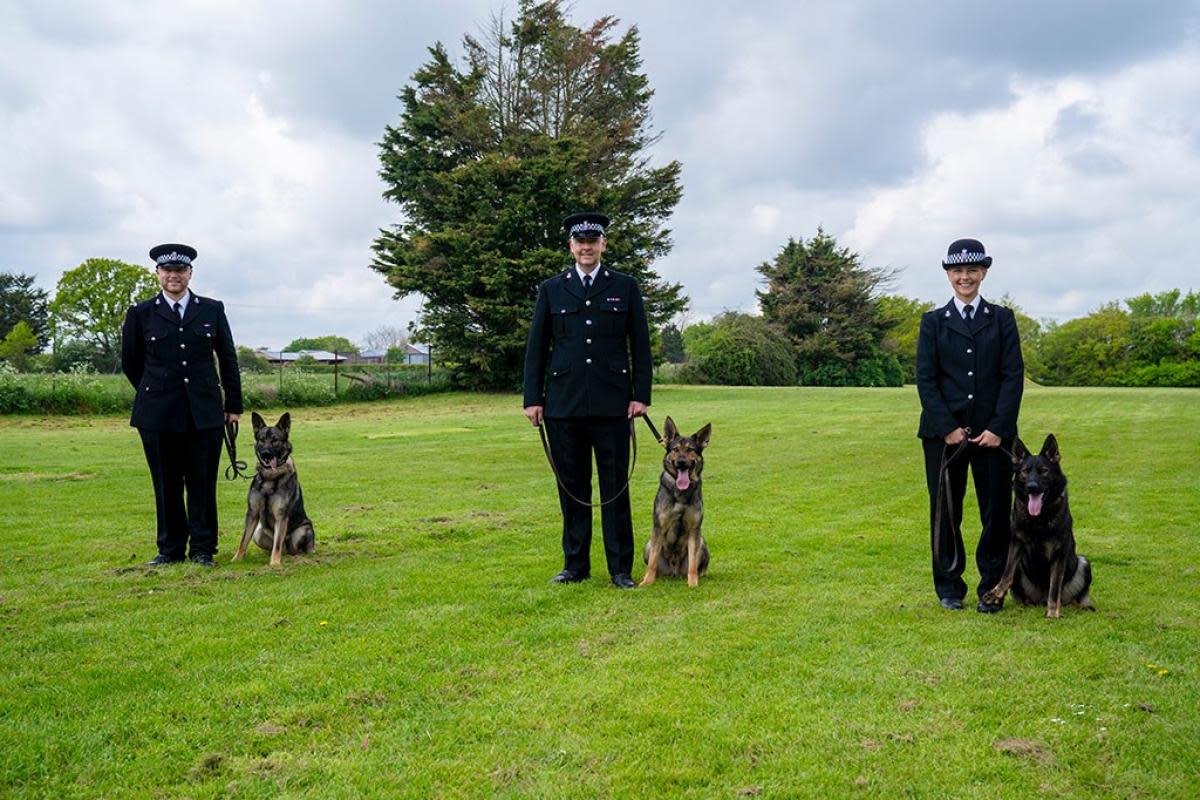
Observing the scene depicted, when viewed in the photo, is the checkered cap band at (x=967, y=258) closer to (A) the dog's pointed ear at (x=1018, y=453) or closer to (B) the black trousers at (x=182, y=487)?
(A) the dog's pointed ear at (x=1018, y=453)

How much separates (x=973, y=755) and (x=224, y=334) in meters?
6.43

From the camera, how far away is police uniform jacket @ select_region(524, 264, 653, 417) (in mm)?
6582

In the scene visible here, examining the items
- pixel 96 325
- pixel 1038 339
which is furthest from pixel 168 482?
pixel 1038 339

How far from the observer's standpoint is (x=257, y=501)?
7.52 metres

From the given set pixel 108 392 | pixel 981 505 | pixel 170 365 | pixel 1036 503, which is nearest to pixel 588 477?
pixel 981 505

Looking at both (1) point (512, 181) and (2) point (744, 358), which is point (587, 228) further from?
(2) point (744, 358)

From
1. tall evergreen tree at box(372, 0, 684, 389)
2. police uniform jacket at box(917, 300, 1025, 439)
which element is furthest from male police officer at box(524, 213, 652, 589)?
tall evergreen tree at box(372, 0, 684, 389)

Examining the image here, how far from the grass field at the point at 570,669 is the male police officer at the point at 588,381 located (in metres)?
0.52

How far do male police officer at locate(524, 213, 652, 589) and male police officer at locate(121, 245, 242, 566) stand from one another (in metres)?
2.66

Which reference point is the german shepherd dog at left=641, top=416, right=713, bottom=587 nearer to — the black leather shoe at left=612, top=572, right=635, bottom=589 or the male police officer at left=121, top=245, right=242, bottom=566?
the black leather shoe at left=612, top=572, right=635, bottom=589

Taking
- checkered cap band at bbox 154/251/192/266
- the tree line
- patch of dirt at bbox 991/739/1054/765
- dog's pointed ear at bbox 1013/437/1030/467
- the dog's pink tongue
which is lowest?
patch of dirt at bbox 991/739/1054/765

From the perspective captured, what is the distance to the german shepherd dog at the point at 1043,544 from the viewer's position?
221 inches

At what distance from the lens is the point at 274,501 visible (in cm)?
748

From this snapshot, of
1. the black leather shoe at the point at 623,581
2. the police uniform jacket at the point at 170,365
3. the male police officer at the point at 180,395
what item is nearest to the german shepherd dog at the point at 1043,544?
the black leather shoe at the point at 623,581
